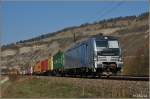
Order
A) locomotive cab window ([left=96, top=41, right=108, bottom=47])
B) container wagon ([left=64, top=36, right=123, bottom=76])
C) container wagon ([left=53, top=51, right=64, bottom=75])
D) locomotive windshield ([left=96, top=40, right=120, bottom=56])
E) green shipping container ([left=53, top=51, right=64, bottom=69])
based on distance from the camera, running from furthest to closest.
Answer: green shipping container ([left=53, top=51, right=64, bottom=69]) < container wagon ([left=53, top=51, right=64, bottom=75]) < locomotive cab window ([left=96, top=41, right=108, bottom=47]) < locomotive windshield ([left=96, top=40, right=120, bottom=56]) < container wagon ([left=64, top=36, right=123, bottom=76])

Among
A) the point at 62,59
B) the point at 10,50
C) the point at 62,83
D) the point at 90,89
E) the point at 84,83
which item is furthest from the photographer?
the point at 10,50

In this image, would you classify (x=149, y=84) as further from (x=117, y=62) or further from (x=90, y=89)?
(x=117, y=62)

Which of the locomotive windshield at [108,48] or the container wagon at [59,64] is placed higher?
the locomotive windshield at [108,48]

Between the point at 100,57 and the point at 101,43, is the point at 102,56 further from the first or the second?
the point at 101,43

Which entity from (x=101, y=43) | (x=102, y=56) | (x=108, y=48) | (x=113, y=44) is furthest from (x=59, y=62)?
(x=102, y=56)

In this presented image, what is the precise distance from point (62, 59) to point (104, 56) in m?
20.0

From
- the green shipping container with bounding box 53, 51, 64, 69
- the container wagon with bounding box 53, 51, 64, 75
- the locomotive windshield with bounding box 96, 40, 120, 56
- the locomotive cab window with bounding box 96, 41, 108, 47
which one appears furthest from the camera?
the green shipping container with bounding box 53, 51, 64, 69

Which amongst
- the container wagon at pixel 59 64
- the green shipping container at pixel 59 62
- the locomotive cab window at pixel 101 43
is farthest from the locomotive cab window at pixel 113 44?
the green shipping container at pixel 59 62

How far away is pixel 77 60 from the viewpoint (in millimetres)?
39031

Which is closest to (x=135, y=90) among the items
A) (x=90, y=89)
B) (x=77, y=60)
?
(x=90, y=89)

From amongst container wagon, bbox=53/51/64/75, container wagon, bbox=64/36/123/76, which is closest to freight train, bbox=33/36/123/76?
container wagon, bbox=64/36/123/76

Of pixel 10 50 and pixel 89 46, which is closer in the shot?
pixel 89 46

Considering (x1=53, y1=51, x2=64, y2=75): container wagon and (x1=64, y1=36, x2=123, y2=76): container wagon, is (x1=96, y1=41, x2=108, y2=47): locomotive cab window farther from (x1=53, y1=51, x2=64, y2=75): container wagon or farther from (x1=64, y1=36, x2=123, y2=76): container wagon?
(x1=53, y1=51, x2=64, y2=75): container wagon

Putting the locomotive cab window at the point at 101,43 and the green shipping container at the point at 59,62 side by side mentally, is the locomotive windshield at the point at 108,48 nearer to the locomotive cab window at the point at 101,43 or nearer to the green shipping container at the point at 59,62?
the locomotive cab window at the point at 101,43
